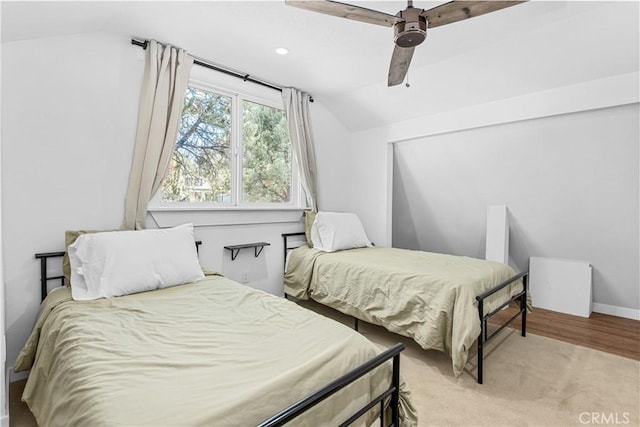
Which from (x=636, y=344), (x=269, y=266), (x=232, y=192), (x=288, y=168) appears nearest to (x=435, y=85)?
(x=288, y=168)

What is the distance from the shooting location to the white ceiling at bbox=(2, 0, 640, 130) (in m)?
2.11

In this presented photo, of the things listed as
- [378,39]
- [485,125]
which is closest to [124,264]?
[378,39]

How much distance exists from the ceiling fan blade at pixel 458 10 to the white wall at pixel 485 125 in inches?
71.8

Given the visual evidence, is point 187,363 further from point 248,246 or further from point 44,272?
point 248,246

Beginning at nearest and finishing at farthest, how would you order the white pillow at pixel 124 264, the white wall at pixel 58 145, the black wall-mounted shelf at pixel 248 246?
1. the white pillow at pixel 124 264
2. the white wall at pixel 58 145
3. the black wall-mounted shelf at pixel 248 246

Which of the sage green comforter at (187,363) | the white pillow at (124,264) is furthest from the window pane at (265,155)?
the sage green comforter at (187,363)

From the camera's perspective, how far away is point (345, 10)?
1672 mm

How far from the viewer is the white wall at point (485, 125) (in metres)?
2.72

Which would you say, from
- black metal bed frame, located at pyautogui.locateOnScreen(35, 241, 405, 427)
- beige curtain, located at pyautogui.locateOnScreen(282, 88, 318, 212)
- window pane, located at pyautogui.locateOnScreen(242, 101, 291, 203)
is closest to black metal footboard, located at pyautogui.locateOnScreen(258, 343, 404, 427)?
black metal bed frame, located at pyautogui.locateOnScreen(35, 241, 405, 427)

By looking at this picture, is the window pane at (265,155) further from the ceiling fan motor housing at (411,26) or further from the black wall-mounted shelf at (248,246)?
Result: the ceiling fan motor housing at (411,26)

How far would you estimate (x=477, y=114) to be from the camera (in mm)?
3371

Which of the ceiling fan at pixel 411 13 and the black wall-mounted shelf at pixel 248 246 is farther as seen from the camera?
the black wall-mounted shelf at pixel 248 246

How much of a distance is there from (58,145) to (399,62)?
240cm

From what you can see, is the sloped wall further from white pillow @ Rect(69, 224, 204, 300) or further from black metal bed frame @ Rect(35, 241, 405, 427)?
white pillow @ Rect(69, 224, 204, 300)
